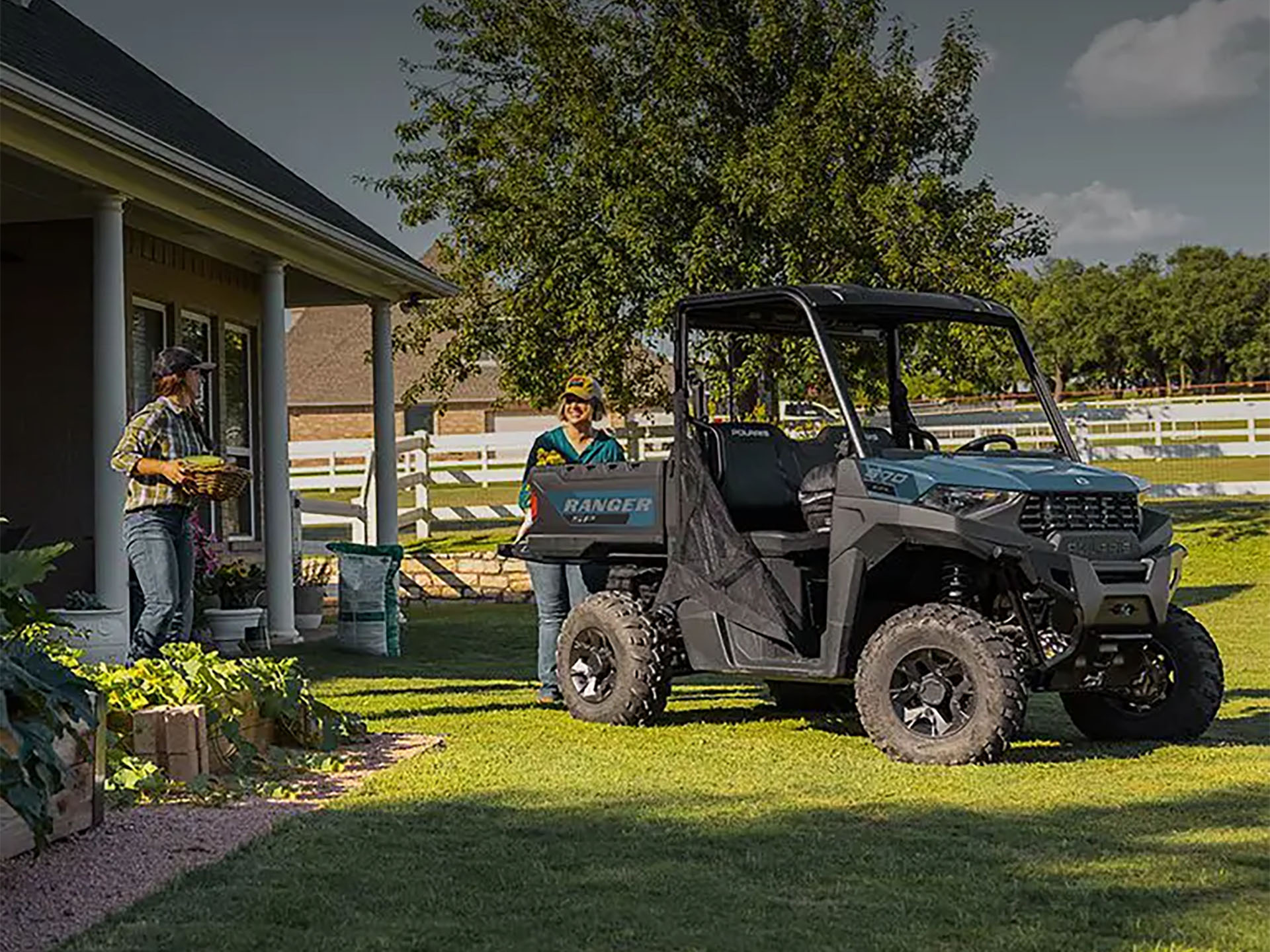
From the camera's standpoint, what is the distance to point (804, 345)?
58.6 ft

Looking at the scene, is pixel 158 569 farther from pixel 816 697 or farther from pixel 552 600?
pixel 816 697

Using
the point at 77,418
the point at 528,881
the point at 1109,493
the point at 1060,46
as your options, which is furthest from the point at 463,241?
the point at 528,881

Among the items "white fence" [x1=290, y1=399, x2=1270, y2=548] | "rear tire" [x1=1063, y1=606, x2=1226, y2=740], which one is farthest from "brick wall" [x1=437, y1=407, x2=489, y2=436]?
"rear tire" [x1=1063, y1=606, x2=1226, y2=740]

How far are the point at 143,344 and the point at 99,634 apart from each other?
5381 mm

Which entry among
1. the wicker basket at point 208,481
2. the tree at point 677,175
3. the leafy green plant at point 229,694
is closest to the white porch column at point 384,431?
the tree at point 677,175

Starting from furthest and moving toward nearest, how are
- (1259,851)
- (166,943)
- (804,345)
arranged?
(804,345)
(1259,851)
(166,943)

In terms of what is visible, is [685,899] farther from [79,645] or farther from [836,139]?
[836,139]

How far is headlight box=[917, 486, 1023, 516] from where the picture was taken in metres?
7.80

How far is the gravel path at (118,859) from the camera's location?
5059 mm

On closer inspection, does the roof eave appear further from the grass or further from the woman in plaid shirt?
the grass

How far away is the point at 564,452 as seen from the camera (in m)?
10.2

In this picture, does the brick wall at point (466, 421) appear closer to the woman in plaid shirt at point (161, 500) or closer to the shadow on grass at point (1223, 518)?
the shadow on grass at point (1223, 518)

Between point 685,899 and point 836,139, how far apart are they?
1562cm

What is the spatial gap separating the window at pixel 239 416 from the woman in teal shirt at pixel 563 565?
6.89m
